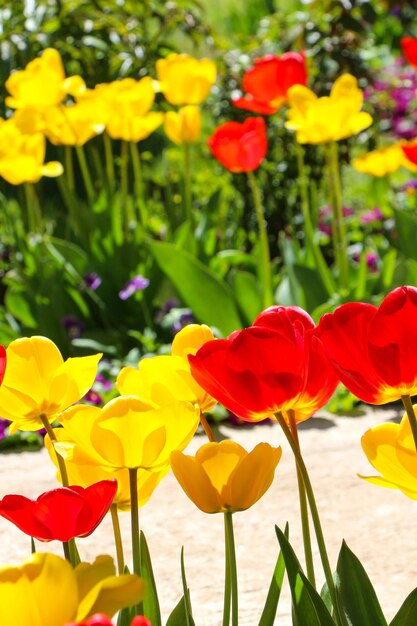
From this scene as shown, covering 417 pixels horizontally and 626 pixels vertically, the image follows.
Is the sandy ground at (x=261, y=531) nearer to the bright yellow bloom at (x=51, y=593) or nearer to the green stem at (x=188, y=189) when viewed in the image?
the green stem at (x=188, y=189)

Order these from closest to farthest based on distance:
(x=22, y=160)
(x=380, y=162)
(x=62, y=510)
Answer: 1. (x=62, y=510)
2. (x=22, y=160)
3. (x=380, y=162)

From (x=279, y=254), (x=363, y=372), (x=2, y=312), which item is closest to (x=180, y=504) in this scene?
(x=2, y=312)

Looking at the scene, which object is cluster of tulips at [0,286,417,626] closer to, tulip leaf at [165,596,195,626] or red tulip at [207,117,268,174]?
tulip leaf at [165,596,195,626]

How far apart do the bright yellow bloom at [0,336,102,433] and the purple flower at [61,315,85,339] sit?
113 inches

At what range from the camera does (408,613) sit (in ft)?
3.58

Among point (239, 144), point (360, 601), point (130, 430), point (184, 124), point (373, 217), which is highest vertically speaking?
point (130, 430)

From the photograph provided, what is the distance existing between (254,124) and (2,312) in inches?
49.3

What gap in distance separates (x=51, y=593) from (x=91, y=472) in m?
0.36

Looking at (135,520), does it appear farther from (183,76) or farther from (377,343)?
(183,76)

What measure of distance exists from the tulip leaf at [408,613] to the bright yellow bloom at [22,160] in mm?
2748

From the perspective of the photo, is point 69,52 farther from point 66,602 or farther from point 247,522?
point 66,602

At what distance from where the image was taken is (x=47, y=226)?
16.0ft

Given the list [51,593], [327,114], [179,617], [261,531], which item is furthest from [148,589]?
[327,114]

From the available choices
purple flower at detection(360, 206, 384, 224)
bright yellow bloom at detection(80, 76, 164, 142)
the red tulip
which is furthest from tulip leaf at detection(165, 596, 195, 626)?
purple flower at detection(360, 206, 384, 224)
